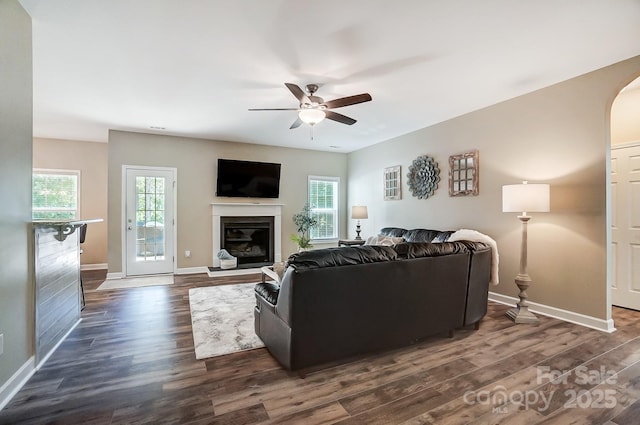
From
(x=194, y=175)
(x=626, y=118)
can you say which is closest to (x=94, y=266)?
(x=194, y=175)

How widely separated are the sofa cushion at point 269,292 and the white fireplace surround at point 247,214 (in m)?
3.81

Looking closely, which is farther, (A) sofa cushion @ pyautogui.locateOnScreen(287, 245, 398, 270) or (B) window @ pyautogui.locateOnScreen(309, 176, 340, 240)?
(B) window @ pyautogui.locateOnScreen(309, 176, 340, 240)

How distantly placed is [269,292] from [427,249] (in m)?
1.43

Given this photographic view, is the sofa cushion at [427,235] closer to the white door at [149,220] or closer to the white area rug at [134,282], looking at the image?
the white area rug at [134,282]

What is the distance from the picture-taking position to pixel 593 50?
9.09 ft

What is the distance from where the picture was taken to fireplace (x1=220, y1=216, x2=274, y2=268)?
6371 millimetres

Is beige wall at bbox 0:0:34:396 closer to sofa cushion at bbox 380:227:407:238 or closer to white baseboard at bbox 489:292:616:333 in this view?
sofa cushion at bbox 380:227:407:238

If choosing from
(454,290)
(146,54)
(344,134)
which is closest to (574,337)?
(454,290)

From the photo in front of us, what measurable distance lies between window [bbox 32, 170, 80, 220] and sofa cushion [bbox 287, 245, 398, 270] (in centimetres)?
642

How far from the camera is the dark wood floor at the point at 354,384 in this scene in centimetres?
181

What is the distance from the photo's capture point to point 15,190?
208 centimetres

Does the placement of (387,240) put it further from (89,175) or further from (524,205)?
(89,175)

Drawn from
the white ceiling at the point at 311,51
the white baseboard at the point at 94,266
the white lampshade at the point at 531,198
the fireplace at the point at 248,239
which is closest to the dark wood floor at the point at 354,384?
the white lampshade at the point at 531,198

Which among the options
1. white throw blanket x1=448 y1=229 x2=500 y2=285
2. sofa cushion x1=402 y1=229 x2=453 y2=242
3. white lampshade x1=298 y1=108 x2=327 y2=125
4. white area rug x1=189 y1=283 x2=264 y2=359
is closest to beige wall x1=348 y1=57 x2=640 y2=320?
sofa cushion x1=402 y1=229 x2=453 y2=242
